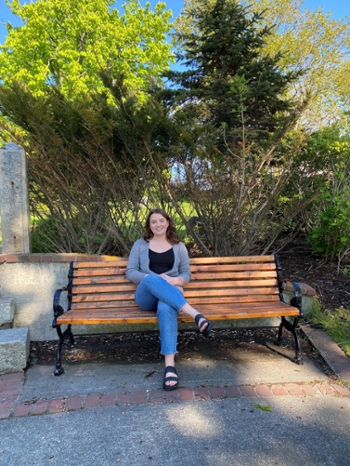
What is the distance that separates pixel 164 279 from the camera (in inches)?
123

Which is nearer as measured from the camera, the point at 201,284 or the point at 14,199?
the point at 201,284

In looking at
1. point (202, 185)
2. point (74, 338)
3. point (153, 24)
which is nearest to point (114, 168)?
point (202, 185)

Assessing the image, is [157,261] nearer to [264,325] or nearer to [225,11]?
[264,325]

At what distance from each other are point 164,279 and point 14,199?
1.95 meters

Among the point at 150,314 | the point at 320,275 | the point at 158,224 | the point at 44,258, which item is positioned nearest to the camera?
the point at 150,314

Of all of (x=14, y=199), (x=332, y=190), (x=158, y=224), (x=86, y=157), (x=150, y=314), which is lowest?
(x=150, y=314)

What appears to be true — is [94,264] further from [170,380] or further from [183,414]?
[183,414]

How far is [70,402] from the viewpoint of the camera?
256 centimetres

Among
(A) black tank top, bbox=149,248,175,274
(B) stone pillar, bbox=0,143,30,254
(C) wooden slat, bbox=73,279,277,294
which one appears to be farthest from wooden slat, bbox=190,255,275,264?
(B) stone pillar, bbox=0,143,30,254

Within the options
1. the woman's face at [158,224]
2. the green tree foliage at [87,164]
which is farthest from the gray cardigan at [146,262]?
the green tree foliage at [87,164]

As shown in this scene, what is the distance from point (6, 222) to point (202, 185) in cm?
224

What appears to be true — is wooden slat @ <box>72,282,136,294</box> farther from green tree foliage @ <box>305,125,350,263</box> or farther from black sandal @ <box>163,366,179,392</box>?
green tree foliage @ <box>305,125,350,263</box>

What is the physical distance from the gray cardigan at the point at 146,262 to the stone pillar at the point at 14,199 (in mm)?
1362

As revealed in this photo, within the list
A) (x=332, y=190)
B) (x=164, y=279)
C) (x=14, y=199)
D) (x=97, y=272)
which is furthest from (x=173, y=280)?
(x=332, y=190)
